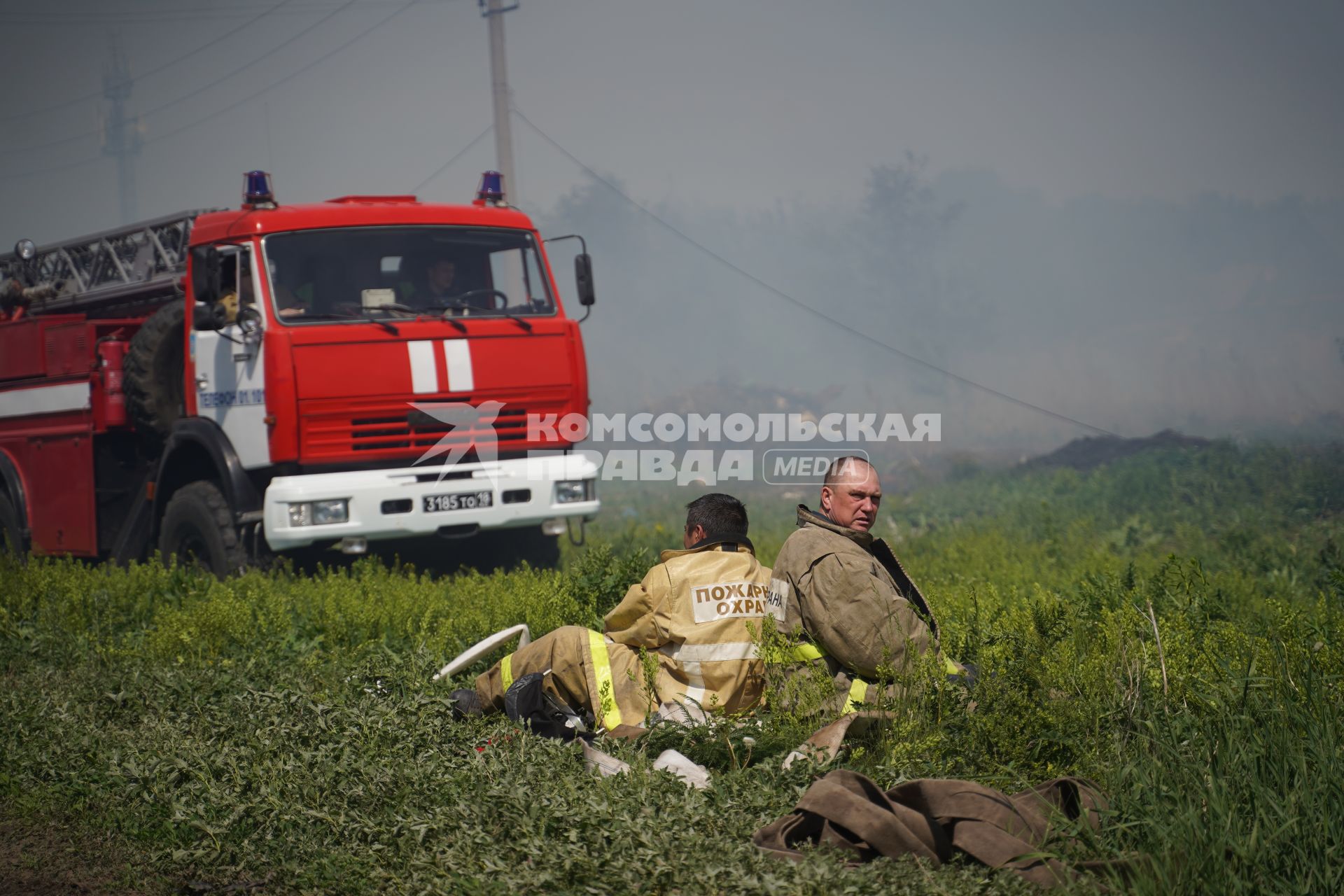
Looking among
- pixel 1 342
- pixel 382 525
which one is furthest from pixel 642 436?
pixel 382 525

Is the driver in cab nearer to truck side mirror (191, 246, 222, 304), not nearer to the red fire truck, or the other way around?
the red fire truck

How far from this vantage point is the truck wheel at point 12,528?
43.3 ft

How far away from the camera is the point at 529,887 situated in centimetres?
391

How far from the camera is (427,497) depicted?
10.2 meters

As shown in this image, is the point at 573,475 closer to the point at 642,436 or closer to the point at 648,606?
the point at 648,606

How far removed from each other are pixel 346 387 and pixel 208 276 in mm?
1418

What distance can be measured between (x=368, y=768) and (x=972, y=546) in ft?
26.5

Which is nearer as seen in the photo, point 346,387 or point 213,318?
point 346,387

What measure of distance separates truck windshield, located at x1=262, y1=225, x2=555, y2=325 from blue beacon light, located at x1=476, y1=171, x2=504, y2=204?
697 mm

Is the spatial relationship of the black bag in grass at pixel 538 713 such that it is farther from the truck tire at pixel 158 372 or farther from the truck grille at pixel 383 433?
the truck tire at pixel 158 372

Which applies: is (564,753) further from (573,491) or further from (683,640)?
(573,491)

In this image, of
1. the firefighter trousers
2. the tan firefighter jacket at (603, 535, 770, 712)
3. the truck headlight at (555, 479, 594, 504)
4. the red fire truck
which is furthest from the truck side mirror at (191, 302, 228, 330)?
the tan firefighter jacket at (603, 535, 770, 712)

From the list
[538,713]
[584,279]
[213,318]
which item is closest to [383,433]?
[213,318]

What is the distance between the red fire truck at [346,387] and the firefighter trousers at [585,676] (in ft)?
14.0
